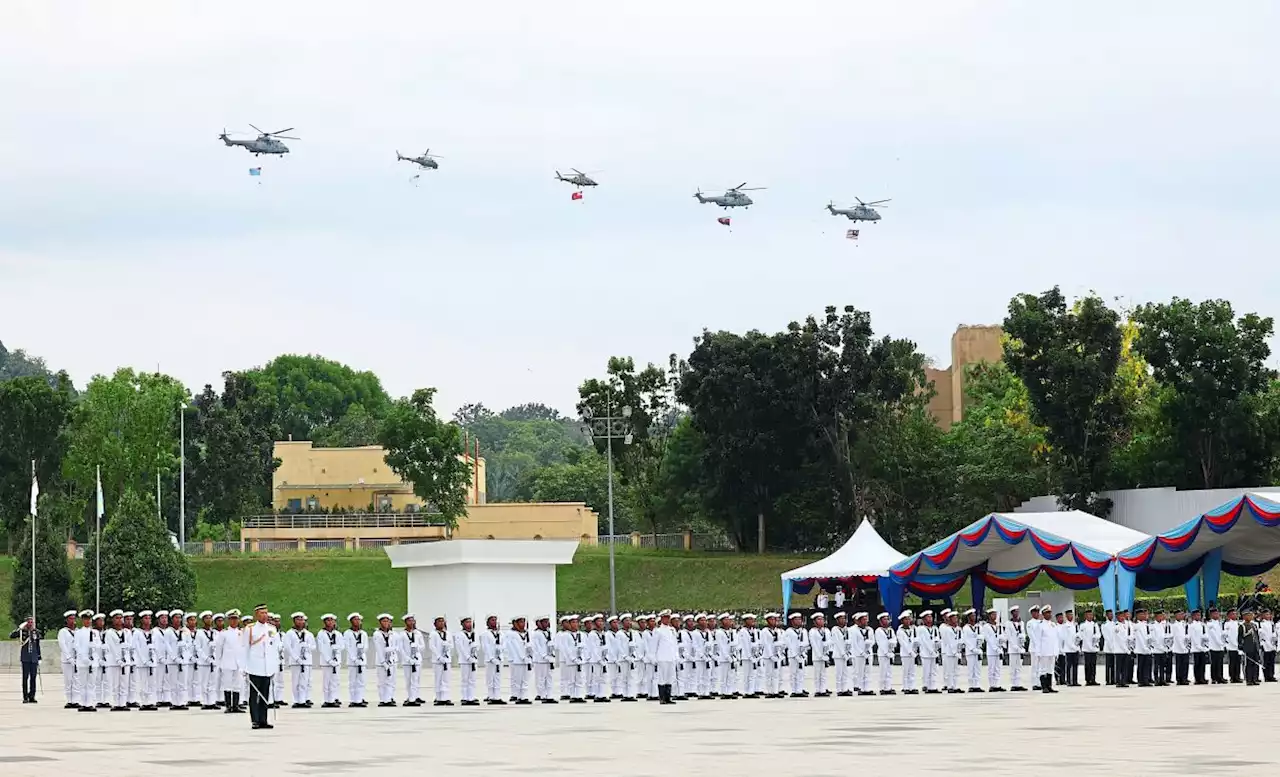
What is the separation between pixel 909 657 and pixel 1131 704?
6.13 m

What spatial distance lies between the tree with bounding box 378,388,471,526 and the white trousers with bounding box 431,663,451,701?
4312 cm

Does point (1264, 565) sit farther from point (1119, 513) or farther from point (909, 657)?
point (1119, 513)

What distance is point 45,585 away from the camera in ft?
183

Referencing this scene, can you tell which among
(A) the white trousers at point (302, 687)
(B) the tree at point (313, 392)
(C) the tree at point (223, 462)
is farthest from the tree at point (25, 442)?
(A) the white trousers at point (302, 687)

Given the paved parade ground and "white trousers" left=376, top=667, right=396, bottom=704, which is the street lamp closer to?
"white trousers" left=376, top=667, right=396, bottom=704

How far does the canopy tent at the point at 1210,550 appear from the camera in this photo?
34.3 metres

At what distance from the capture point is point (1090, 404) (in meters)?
61.2

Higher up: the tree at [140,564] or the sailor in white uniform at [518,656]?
the tree at [140,564]

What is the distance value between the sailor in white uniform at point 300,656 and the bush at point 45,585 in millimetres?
29827

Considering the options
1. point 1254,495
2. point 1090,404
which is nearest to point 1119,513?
point 1090,404

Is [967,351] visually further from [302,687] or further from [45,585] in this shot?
[302,687]

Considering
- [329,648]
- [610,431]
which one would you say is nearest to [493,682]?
[329,648]

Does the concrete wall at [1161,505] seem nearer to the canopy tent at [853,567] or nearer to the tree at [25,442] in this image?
the canopy tent at [853,567]

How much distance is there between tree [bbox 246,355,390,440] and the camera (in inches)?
4405
